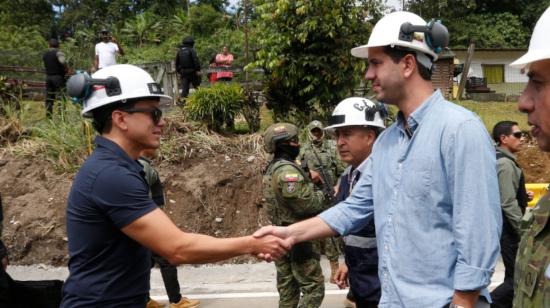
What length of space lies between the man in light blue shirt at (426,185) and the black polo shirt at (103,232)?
1131mm

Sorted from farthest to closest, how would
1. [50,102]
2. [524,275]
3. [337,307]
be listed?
[50,102] → [337,307] → [524,275]

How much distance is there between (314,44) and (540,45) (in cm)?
751

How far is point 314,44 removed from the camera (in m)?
9.11

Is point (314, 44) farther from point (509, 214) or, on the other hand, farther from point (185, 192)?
point (509, 214)

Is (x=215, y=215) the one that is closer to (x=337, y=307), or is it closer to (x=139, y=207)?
(x=337, y=307)

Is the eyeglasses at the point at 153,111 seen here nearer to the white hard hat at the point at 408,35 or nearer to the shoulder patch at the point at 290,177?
the white hard hat at the point at 408,35

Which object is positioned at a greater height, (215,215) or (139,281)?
(139,281)

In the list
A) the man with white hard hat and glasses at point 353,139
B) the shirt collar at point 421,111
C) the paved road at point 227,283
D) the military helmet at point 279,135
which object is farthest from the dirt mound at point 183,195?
the shirt collar at point 421,111

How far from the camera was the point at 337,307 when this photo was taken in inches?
224

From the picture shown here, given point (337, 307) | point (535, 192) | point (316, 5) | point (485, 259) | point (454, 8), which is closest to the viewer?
point (485, 259)

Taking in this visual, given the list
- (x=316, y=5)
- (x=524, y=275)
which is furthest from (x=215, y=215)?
(x=524, y=275)

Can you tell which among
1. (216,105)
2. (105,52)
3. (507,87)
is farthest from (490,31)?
(216,105)

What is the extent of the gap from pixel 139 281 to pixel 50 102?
936cm

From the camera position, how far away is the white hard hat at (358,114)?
4121mm
